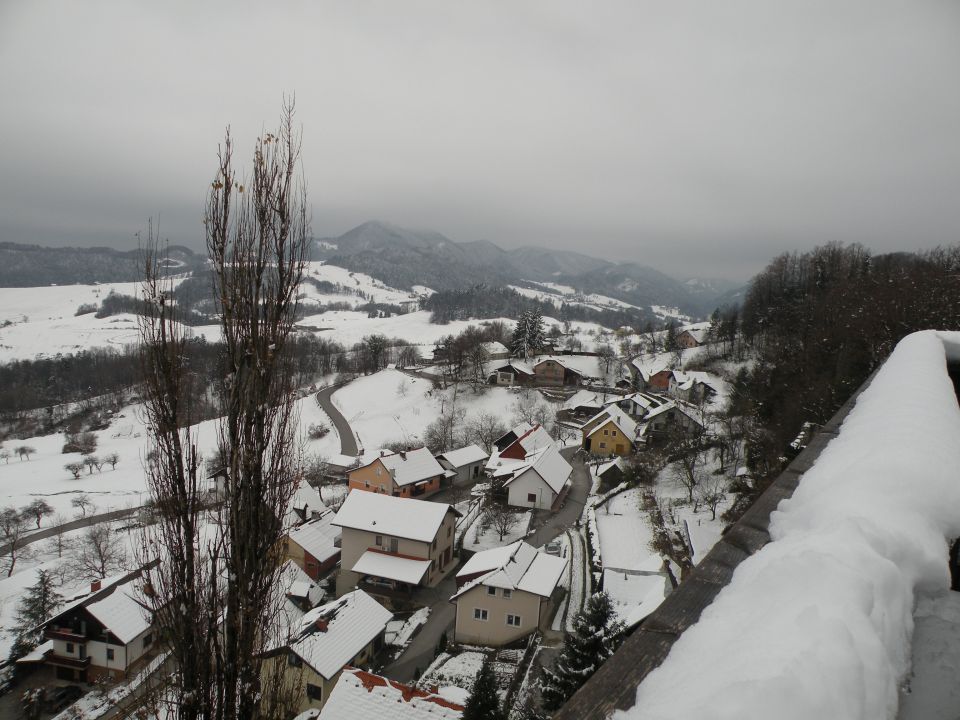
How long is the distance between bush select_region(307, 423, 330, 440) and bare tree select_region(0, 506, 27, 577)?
1871 cm

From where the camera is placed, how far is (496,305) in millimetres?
147375

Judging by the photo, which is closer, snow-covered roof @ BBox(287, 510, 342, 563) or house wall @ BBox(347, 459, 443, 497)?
snow-covered roof @ BBox(287, 510, 342, 563)

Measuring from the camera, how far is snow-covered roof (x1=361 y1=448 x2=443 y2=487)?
28.7 meters

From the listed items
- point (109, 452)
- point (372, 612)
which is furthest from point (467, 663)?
point (109, 452)

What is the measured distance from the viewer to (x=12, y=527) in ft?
101

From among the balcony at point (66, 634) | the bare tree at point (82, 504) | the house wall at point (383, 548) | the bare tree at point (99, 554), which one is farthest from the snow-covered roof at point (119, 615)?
the bare tree at point (82, 504)

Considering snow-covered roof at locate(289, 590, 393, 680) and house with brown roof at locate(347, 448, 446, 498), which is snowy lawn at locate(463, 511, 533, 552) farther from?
snow-covered roof at locate(289, 590, 393, 680)

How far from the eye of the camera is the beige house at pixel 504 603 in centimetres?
1602

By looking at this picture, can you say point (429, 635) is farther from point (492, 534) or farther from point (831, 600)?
point (831, 600)

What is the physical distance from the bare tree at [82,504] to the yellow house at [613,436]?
35141 millimetres

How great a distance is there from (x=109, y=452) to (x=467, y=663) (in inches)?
1866

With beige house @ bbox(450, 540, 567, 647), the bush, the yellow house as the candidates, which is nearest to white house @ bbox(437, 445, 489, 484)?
the yellow house

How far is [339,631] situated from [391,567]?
17.9 ft

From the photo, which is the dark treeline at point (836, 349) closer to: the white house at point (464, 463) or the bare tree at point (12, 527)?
the white house at point (464, 463)
